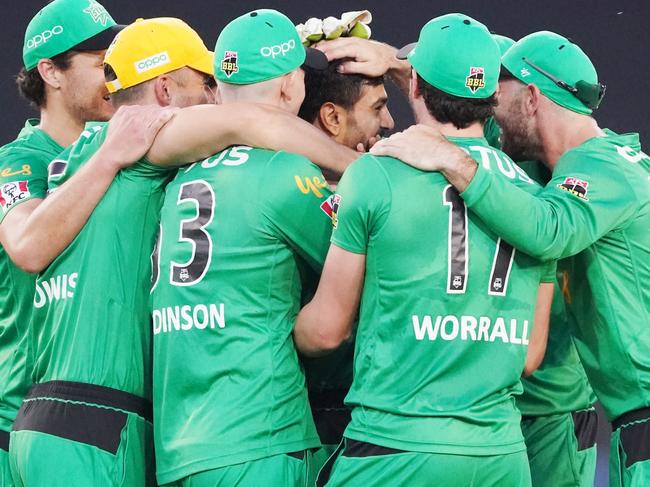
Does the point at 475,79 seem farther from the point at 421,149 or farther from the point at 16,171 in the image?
the point at 16,171

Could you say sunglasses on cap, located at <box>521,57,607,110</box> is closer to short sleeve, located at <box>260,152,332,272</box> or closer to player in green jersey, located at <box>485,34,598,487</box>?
player in green jersey, located at <box>485,34,598,487</box>

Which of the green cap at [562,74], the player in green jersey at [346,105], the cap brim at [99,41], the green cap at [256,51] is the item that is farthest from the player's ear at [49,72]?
the green cap at [562,74]

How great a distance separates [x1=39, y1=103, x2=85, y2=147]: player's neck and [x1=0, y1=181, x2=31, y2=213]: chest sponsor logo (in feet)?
1.74

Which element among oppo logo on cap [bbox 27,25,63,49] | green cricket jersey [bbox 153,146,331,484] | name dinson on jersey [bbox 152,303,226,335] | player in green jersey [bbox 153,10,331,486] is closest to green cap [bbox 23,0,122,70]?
oppo logo on cap [bbox 27,25,63,49]

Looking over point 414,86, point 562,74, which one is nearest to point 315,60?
point 414,86

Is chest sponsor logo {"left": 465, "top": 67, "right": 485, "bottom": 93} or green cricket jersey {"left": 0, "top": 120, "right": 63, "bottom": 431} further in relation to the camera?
green cricket jersey {"left": 0, "top": 120, "right": 63, "bottom": 431}

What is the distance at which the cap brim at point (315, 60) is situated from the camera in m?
4.16

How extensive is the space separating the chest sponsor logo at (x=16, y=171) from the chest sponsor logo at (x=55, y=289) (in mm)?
478

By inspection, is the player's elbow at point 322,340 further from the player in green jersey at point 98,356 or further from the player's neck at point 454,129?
the player's neck at point 454,129

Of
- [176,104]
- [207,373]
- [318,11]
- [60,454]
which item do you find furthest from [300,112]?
[318,11]

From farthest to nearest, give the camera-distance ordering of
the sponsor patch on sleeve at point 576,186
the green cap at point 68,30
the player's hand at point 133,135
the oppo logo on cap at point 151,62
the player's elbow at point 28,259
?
1. the green cap at point 68,30
2. the oppo logo on cap at point 151,62
3. the player's elbow at point 28,259
4. the player's hand at point 133,135
5. the sponsor patch on sleeve at point 576,186

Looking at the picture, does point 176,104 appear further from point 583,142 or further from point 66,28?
point 583,142

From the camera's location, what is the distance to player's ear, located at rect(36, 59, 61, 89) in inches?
182

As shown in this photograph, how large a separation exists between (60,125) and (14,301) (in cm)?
84
